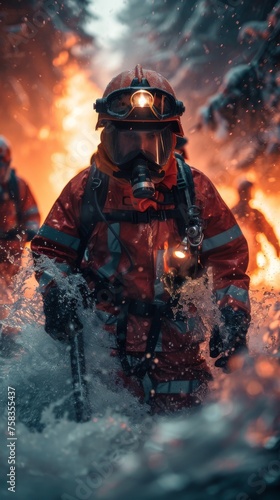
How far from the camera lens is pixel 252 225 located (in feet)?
19.5

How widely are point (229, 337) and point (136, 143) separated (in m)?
0.98

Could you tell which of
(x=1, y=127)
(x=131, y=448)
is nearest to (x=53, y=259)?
(x=131, y=448)

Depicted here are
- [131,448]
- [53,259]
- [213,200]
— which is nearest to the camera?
[131,448]

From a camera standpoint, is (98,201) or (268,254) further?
(268,254)

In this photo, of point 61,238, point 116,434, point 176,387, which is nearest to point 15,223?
point 61,238

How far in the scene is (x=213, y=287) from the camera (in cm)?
252

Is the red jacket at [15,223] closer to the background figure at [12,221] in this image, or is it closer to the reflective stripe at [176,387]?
the background figure at [12,221]

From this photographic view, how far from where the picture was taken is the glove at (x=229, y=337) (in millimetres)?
2295

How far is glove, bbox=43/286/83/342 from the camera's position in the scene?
223cm

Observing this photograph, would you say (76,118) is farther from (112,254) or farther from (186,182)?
(112,254)

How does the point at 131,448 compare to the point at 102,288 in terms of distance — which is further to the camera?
the point at 102,288

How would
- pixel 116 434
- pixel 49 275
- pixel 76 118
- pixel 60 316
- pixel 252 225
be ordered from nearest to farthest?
pixel 116 434, pixel 60 316, pixel 49 275, pixel 252 225, pixel 76 118

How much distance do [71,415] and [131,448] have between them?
38 cm

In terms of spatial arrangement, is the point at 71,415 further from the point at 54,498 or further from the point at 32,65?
the point at 32,65
